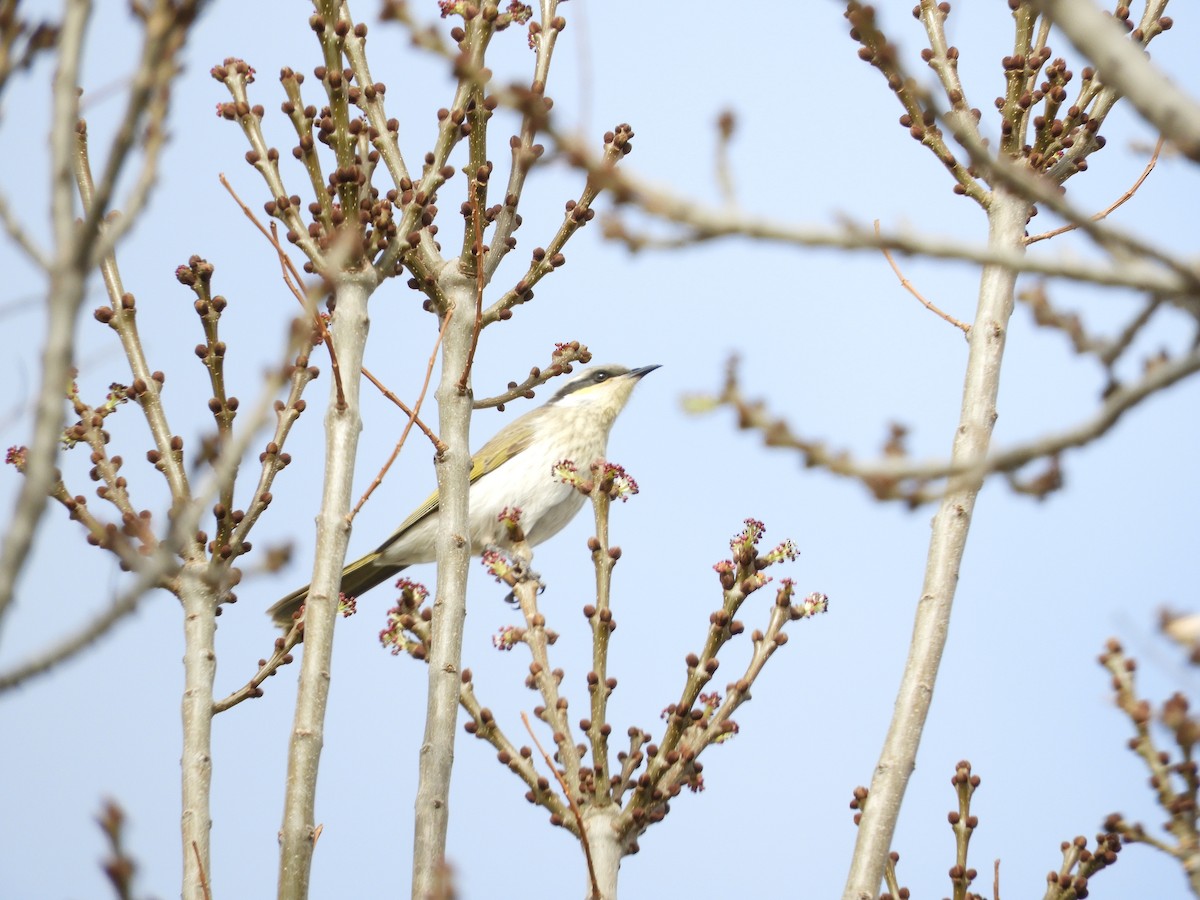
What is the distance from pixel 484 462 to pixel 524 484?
647 mm

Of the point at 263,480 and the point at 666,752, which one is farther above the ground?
the point at 263,480

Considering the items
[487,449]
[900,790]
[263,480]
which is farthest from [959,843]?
[487,449]

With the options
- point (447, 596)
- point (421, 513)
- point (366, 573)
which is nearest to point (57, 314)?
point (447, 596)

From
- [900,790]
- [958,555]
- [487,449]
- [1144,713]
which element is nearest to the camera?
[1144,713]

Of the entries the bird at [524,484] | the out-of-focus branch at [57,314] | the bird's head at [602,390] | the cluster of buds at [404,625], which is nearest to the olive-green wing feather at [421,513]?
the bird at [524,484]

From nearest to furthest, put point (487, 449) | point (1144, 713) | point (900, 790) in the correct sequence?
point (1144, 713)
point (900, 790)
point (487, 449)

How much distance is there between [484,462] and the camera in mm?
9422

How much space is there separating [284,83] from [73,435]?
1.37m

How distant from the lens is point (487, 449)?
31.9 ft

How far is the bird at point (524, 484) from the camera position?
873 centimetres

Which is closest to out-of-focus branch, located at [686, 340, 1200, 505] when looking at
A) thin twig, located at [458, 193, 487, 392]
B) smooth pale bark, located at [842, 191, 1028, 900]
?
smooth pale bark, located at [842, 191, 1028, 900]

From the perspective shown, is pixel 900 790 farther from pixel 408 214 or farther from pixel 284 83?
pixel 284 83

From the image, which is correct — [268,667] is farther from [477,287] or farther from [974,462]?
[974,462]

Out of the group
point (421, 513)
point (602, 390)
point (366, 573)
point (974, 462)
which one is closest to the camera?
point (974, 462)
